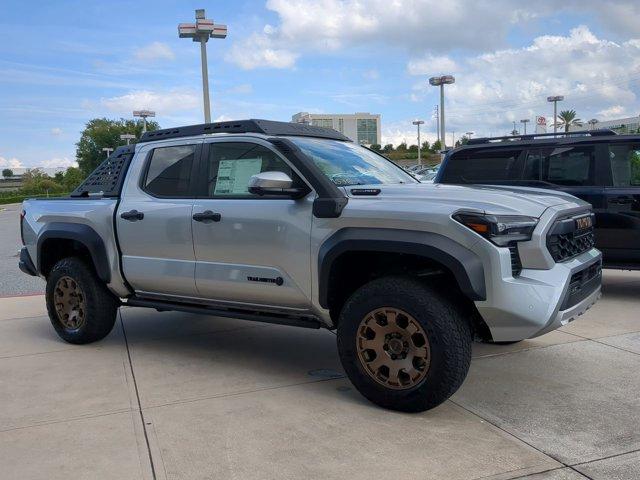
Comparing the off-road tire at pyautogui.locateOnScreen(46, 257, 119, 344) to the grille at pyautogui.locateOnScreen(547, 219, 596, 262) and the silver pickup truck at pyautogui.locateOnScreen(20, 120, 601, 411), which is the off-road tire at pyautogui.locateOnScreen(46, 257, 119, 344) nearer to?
the silver pickup truck at pyautogui.locateOnScreen(20, 120, 601, 411)

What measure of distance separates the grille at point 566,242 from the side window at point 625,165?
124 inches

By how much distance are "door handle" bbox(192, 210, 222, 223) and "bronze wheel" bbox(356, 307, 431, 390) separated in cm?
144

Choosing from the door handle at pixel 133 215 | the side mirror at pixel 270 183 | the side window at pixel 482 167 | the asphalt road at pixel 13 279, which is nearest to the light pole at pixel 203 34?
the asphalt road at pixel 13 279

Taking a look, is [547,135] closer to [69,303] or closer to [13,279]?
[69,303]

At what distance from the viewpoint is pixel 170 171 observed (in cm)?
521

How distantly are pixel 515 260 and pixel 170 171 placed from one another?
298 centimetres

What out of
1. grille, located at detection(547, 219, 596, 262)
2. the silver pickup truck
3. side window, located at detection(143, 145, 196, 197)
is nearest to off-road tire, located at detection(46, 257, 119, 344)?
the silver pickup truck

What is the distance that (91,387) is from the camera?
459 centimetres

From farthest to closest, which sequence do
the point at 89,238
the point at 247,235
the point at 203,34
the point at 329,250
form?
the point at 203,34
the point at 89,238
the point at 247,235
the point at 329,250

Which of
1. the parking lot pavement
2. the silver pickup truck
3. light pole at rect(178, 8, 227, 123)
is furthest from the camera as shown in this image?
light pole at rect(178, 8, 227, 123)

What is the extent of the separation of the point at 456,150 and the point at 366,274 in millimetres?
4258

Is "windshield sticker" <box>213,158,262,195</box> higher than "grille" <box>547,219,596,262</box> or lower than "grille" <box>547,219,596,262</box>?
higher

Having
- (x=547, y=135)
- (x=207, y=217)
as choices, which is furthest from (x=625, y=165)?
(x=207, y=217)

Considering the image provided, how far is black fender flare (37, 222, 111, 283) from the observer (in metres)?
5.43
